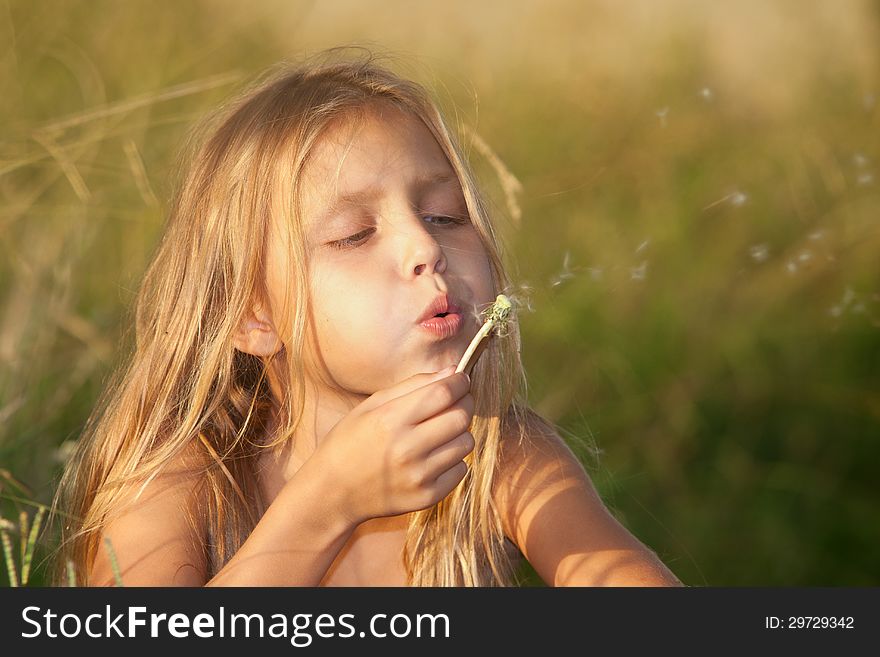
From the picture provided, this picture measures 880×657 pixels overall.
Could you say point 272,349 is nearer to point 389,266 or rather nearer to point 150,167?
point 389,266

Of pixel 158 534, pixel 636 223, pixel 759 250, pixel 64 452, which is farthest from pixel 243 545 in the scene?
pixel 636 223

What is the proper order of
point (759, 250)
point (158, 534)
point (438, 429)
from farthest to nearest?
point (759, 250)
point (158, 534)
point (438, 429)

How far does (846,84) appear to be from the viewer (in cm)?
277

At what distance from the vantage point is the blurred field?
216 centimetres

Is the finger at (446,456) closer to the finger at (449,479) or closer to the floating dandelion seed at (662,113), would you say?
the finger at (449,479)

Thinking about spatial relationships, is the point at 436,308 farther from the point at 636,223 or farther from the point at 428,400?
the point at 636,223

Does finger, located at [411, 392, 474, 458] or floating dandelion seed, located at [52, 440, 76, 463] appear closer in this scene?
finger, located at [411, 392, 474, 458]

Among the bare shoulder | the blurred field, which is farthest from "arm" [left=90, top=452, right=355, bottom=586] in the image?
the blurred field

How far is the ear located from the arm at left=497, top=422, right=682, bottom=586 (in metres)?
0.32

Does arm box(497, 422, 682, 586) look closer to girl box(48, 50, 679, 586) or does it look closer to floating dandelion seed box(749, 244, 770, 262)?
A: girl box(48, 50, 679, 586)

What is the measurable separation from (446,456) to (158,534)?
0.35 metres

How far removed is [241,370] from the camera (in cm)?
149

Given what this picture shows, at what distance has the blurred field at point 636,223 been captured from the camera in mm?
2156

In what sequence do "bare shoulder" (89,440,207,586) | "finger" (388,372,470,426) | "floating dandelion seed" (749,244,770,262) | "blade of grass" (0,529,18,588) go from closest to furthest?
"blade of grass" (0,529,18,588) → "finger" (388,372,470,426) → "bare shoulder" (89,440,207,586) → "floating dandelion seed" (749,244,770,262)
